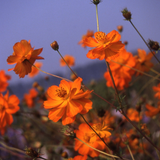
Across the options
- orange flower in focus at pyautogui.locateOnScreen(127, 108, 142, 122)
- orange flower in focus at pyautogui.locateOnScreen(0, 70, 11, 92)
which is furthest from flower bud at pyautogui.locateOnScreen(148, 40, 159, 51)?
orange flower in focus at pyautogui.locateOnScreen(0, 70, 11, 92)

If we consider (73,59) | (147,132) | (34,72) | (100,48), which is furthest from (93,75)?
(100,48)

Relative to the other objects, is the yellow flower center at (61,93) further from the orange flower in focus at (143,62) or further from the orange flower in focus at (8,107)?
the orange flower in focus at (143,62)

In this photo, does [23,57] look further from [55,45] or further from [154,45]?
[154,45]

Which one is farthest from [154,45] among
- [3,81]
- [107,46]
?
[3,81]

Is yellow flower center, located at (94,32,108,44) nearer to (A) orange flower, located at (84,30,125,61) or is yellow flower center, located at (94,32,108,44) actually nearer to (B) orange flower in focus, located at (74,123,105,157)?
(A) orange flower, located at (84,30,125,61)

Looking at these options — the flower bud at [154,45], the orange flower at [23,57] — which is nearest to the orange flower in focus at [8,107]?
the orange flower at [23,57]
